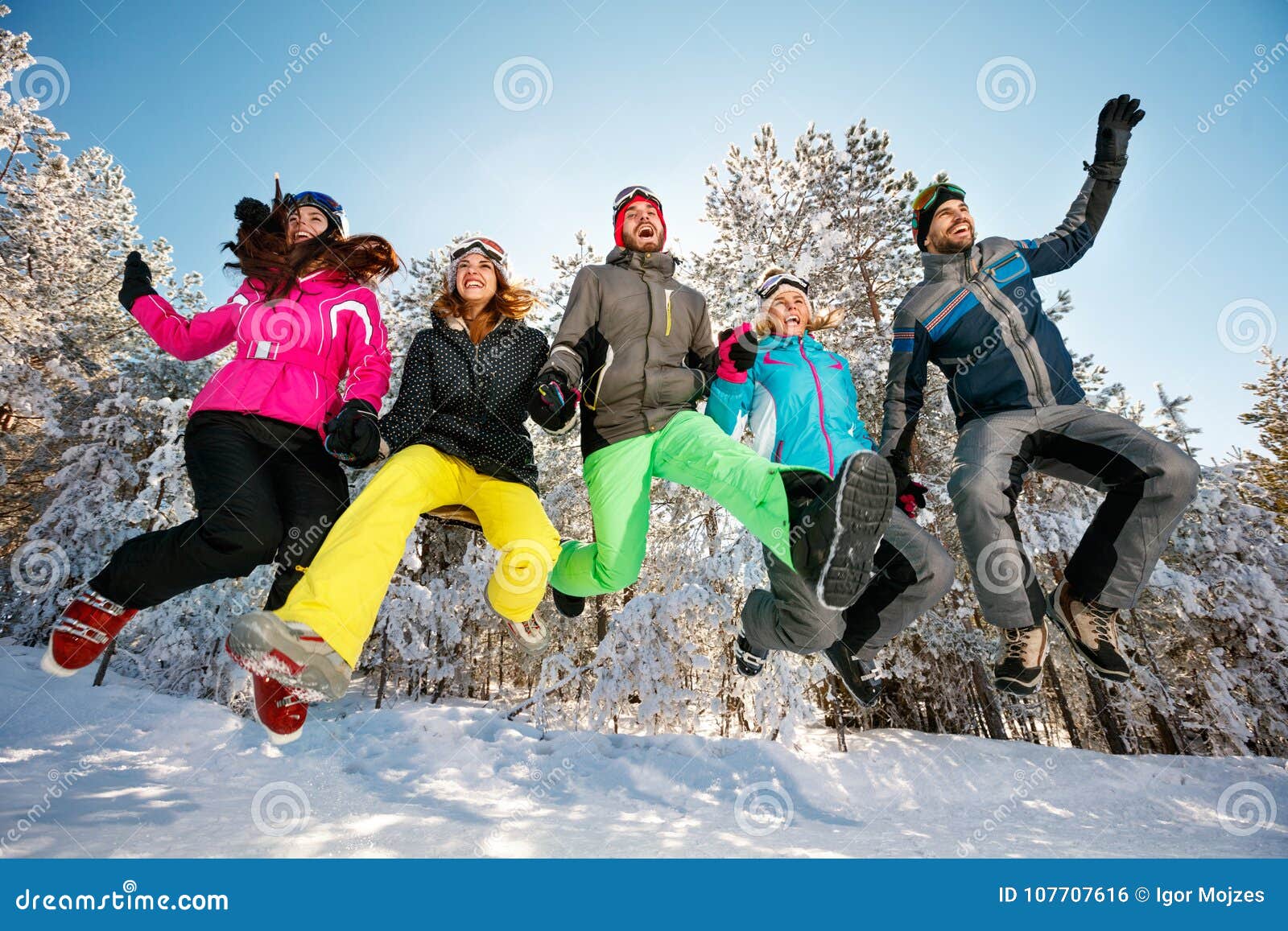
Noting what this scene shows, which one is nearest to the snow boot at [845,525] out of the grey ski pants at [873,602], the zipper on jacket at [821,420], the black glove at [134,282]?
the grey ski pants at [873,602]

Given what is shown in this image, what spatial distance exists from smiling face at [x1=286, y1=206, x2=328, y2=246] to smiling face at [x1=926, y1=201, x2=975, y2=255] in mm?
3735

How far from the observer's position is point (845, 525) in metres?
2.35

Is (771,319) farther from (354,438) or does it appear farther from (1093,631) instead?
(354,438)

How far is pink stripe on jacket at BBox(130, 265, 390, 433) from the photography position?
9.74 feet

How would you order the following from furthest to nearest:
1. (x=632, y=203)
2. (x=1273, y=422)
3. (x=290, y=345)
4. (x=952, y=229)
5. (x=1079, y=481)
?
(x=1273, y=422) → (x=632, y=203) → (x=952, y=229) → (x=1079, y=481) → (x=290, y=345)

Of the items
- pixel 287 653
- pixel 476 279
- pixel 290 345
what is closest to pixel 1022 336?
pixel 476 279

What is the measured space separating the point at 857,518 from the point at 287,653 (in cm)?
222

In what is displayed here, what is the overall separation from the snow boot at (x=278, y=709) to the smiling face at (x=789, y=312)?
3392mm

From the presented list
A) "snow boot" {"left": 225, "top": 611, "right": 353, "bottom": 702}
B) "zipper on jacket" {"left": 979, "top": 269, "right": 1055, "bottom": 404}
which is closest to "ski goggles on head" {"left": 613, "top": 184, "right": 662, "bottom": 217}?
"zipper on jacket" {"left": 979, "top": 269, "right": 1055, "bottom": 404}

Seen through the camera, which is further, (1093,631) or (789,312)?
(789,312)

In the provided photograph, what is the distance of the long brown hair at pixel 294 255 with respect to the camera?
324 cm

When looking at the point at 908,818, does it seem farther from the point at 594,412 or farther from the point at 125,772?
the point at 125,772

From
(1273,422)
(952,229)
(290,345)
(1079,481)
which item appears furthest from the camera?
(1273,422)

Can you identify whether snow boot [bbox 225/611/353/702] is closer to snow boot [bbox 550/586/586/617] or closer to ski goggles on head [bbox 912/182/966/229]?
snow boot [bbox 550/586/586/617]
